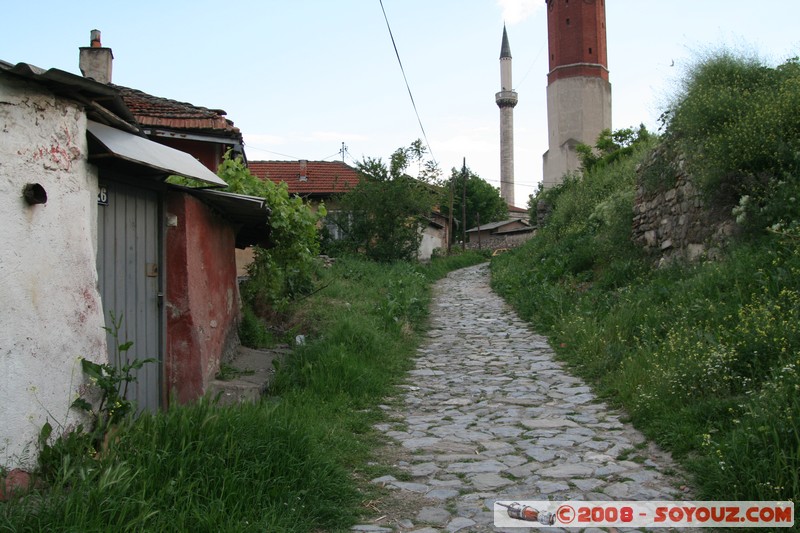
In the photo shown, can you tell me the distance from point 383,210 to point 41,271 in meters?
16.9

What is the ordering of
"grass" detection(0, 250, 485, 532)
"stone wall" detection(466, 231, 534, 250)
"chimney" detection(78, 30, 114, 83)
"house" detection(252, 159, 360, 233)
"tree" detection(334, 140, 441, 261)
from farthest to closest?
"stone wall" detection(466, 231, 534, 250), "house" detection(252, 159, 360, 233), "tree" detection(334, 140, 441, 261), "chimney" detection(78, 30, 114, 83), "grass" detection(0, 250, 485, 532)

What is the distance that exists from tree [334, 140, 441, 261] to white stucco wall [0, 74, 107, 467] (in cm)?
1627

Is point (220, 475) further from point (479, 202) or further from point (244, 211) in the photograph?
point (479, 202)

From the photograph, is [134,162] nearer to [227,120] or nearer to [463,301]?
[227,120]

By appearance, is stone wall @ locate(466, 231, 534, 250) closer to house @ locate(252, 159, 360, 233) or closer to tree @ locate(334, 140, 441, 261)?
house @ locate(252, 159, 360, 233)

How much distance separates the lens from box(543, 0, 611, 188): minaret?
30328 millimetres

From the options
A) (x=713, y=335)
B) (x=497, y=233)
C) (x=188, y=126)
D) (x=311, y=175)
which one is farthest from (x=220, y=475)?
(x=497, y=233)

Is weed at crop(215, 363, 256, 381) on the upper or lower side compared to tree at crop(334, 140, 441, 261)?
lower

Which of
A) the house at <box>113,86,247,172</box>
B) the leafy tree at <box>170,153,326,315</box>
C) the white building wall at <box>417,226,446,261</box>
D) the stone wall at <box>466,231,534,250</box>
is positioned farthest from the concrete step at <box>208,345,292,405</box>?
the stone wall at <box>466,231,534,250</box>

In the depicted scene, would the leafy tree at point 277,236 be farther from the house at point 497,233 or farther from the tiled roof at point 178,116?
the house at point 497,233

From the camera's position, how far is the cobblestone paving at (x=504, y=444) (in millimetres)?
3873

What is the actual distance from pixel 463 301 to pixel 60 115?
39.2 ft

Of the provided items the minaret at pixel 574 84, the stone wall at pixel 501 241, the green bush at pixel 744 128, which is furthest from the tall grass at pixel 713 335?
the stone wall at pixel 501 241

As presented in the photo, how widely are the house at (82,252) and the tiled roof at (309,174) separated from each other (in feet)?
61.4
